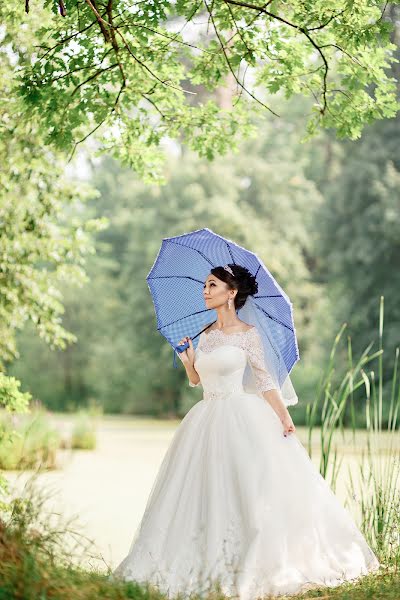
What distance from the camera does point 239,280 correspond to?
542cm

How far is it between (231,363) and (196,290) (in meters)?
0.72

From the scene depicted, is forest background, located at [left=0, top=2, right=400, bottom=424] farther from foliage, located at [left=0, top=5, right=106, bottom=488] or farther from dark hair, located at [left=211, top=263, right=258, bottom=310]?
dark hair, located at [left=211, top=263, right=258, bottom=310]

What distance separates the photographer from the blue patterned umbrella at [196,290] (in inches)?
212

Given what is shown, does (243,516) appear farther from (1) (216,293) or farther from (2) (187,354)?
(1) (216,293)

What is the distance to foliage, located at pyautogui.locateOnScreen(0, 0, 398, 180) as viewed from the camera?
18.4 ft

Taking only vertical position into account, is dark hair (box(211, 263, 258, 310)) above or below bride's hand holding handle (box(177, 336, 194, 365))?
above

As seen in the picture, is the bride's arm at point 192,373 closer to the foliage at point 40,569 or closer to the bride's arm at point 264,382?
the bride's arm at point 264,382

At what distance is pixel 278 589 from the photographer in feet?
15.5

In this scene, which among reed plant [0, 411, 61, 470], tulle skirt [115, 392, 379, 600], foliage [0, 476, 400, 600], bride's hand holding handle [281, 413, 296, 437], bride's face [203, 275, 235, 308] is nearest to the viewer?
foliage [0, 476, 400, 600]

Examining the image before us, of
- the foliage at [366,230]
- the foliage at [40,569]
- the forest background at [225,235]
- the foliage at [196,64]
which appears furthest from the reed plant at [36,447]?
the foliage at [366,230]

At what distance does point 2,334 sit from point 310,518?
4.36m

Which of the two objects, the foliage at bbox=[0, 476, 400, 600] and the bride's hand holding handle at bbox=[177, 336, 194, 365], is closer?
the foliage at bbox=[0, 476, 400, 600]

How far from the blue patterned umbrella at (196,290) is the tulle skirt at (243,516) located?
430 mm

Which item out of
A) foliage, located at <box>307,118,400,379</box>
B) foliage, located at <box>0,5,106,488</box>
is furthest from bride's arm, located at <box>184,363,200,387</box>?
foliage, located at <box>307,118,400,379</box>
